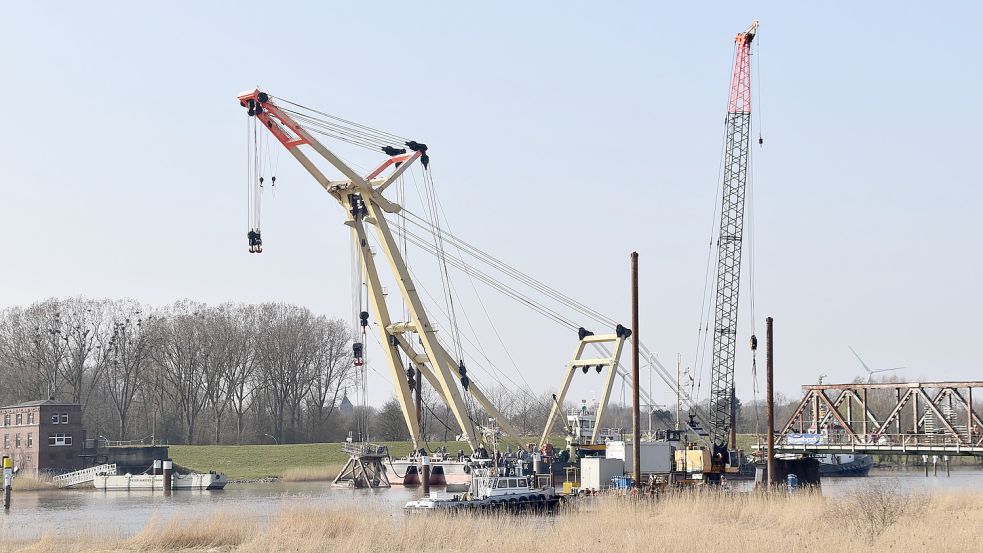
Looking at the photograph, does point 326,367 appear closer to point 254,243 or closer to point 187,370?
point 187,370

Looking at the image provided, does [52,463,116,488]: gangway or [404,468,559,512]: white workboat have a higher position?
[404,468,559,512]: white workboat

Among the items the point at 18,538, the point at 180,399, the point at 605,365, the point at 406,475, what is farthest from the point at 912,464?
the point at 18,538

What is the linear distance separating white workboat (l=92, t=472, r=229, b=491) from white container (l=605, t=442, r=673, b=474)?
33839mm

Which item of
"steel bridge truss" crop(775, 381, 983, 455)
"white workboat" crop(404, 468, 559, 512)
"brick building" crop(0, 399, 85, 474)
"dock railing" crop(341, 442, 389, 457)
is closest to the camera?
"white workboat" crop(404, 468, 559, 512)

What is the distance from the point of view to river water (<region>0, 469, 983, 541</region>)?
152 feet

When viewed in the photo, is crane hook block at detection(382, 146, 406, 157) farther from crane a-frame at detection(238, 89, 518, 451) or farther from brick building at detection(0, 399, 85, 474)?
brick building at detection(0, 399, 85, 474)

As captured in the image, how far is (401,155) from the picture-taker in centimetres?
7519

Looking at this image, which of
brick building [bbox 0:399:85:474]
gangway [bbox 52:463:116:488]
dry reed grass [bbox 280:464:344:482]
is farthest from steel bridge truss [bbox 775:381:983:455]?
brick building [bbox 0:399:85:474]

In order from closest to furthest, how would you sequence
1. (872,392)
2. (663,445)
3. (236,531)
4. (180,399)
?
(236,531) < (663,445) < (180,399) < (872,392)

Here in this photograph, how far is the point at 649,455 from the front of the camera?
59781 millimetres

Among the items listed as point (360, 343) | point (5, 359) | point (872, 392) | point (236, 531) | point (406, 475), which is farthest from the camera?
point (872, 392)

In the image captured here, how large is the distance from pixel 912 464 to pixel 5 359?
281ft

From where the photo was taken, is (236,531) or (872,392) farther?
(872,392)

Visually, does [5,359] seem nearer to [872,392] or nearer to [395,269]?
[395,269]
